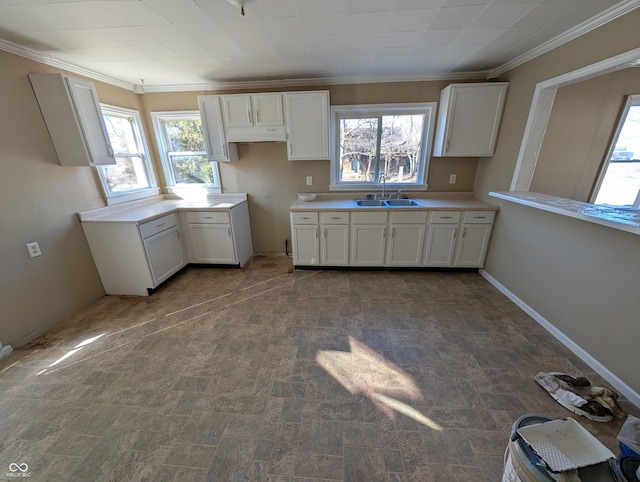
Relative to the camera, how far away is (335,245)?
3.31 m

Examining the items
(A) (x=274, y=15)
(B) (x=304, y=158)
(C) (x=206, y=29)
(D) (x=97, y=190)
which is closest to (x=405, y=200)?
(B) (x=304, y=158)

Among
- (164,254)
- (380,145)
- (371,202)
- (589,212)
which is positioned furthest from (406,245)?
(164,254)

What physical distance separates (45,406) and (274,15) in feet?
10.1

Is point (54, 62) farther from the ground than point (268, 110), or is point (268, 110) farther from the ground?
point (54, 62)

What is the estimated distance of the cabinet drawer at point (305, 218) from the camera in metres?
3.20

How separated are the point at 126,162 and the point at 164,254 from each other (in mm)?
1453

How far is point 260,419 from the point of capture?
4.98ft

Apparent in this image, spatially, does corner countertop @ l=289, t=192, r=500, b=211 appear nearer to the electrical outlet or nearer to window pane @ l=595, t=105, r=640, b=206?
window pane @ l=595, t=105, r=640, b=206

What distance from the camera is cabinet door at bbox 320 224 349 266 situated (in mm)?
3238

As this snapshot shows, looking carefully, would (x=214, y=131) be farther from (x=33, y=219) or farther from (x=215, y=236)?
(x=33, y=219)

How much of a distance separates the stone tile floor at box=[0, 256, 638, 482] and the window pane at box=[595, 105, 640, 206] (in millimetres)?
2026

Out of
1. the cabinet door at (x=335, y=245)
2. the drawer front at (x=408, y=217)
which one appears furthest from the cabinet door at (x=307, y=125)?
the drawer front at (x=408, y=217)

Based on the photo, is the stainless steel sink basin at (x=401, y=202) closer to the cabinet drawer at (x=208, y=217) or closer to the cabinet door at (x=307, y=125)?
the cabinet door at (x=307, y=125)

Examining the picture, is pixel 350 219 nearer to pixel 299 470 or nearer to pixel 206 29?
pixel 206 29
